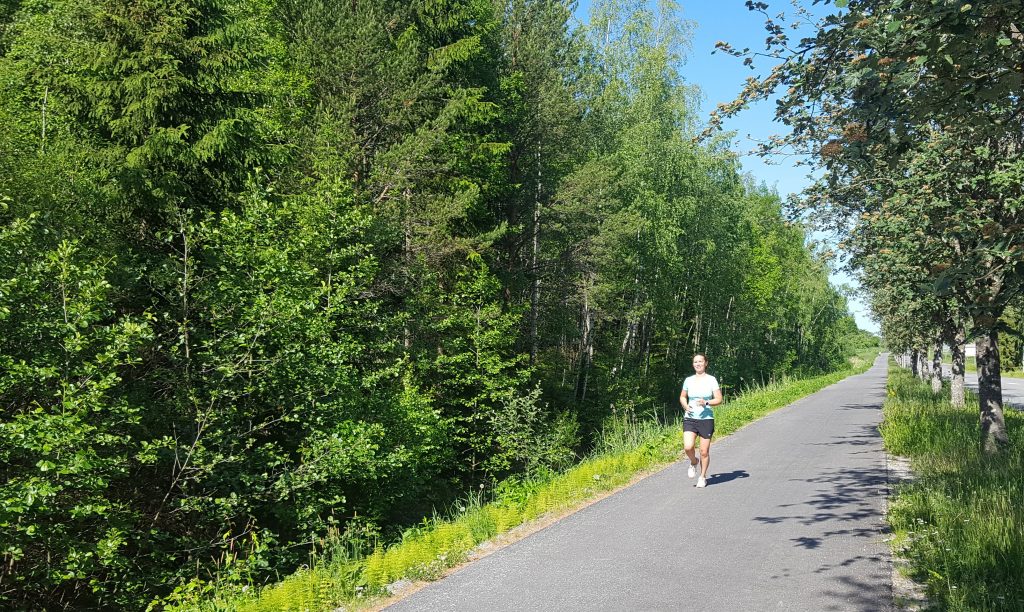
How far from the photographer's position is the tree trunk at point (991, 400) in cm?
967

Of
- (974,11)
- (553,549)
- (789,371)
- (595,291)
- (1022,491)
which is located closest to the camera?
(974,11)

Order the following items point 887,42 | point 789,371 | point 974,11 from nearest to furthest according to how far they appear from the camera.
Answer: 1. point 974,11
2. point 887,42
3. point 789,371

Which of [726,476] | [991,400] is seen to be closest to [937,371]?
[991,400]

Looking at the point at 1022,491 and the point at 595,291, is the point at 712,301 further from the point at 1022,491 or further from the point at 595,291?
the point at 1022,491

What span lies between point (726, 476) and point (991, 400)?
456 cm

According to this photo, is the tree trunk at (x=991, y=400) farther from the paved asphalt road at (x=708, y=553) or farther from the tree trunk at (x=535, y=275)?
the tree trunk at (x=535, y=275)

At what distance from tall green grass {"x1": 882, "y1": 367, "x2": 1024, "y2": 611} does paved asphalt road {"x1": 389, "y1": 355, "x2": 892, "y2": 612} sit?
0.99ft

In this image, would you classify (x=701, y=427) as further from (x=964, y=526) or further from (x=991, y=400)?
(x=991, y=400)

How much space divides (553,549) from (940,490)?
405 centimetres

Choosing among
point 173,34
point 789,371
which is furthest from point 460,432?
point 789,371

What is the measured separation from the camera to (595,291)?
22234 mm

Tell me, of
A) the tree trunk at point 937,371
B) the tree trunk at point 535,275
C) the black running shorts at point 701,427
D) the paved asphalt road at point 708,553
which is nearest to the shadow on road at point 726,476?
the paved asphalt road at point 708,553

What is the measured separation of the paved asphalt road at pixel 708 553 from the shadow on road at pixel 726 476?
15mm

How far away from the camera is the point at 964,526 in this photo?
17.2 feet
